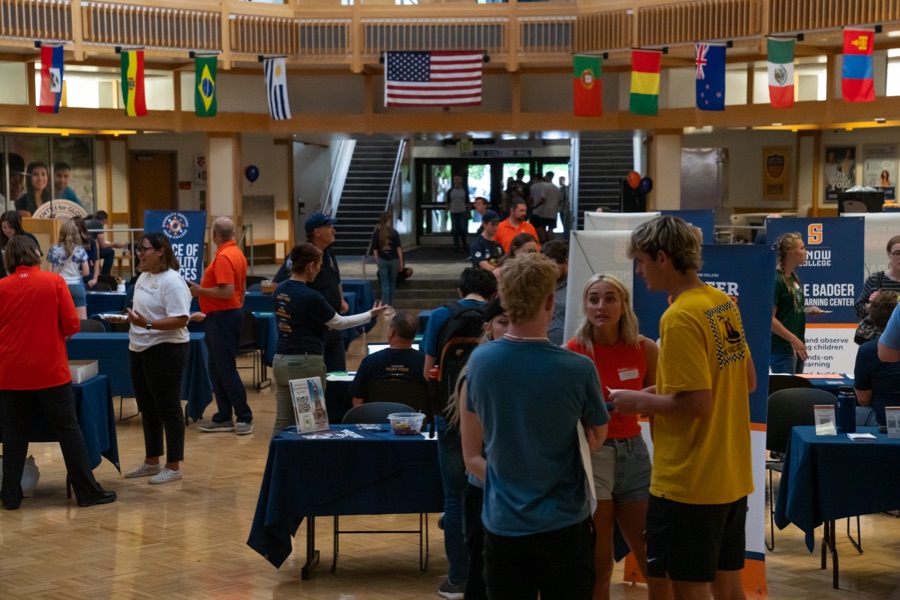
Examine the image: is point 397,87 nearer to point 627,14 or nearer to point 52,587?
point 627,14

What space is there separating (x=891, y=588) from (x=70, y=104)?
16536 millimetres

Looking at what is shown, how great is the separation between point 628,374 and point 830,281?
17.4 ft

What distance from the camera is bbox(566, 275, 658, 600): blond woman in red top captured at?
4.32 m

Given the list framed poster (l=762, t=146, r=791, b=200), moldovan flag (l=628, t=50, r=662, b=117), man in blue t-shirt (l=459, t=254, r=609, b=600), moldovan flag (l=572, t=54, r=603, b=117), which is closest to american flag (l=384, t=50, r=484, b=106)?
moldovan flag (l=572, t=54, r=603, b=117)

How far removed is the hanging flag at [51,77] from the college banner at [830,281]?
10982 mm

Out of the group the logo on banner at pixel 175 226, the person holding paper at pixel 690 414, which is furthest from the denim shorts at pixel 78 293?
the person holding paper at pixel 690 414

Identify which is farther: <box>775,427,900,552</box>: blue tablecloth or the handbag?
the handbag

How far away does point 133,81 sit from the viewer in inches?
652

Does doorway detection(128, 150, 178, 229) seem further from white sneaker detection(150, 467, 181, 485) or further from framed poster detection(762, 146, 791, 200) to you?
white sneaker detection(150, 467, 181, 485)

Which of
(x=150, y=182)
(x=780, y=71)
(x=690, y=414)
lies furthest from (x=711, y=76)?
(x=690, y=414)

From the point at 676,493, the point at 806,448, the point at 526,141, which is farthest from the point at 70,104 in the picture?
the point at 676,493

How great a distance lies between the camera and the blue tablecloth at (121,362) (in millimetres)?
9164

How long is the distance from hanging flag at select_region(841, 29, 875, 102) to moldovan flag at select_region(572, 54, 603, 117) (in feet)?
12.3

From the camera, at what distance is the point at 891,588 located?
554cm
